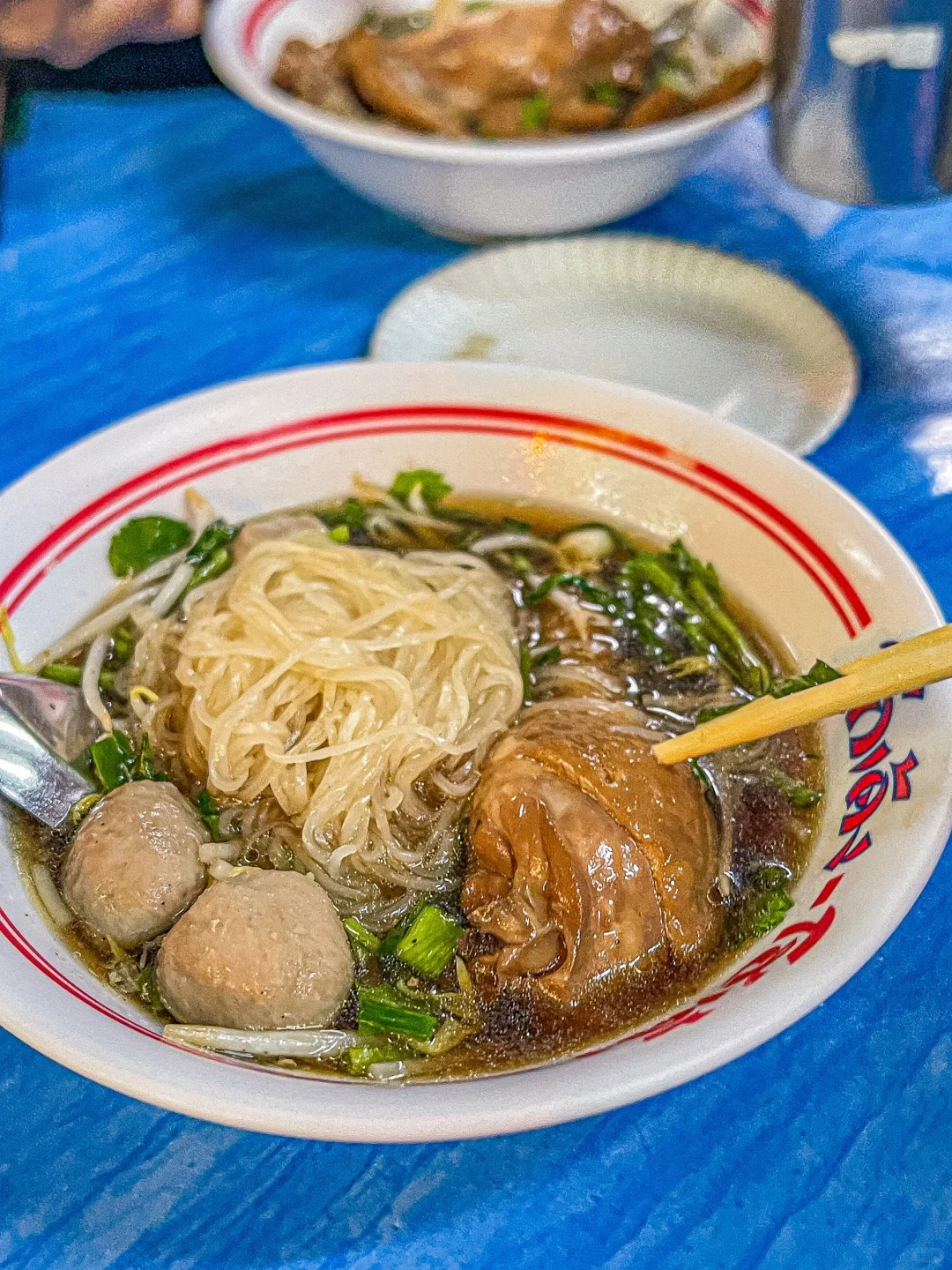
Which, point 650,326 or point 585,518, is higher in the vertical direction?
point 650,326

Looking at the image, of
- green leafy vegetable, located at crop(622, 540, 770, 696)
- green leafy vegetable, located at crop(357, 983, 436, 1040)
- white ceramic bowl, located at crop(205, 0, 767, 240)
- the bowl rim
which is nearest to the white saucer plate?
white ceramic bowl, located at crop(205, 0, 767, 240)

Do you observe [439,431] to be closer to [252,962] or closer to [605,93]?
[252,962]

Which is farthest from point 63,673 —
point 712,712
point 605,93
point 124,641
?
point 605,93

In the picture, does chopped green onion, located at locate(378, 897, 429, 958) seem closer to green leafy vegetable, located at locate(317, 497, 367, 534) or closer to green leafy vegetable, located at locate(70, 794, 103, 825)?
green leafy vegetable, located at locate(70, 794, 103, 825)

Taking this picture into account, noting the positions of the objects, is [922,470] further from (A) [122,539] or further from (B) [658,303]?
(A) [122,539]

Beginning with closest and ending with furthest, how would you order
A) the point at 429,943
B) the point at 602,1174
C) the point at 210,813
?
the point at 602,1174 → the point at 429,943 → the point at 210,813

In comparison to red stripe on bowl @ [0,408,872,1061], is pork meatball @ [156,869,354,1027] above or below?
below
